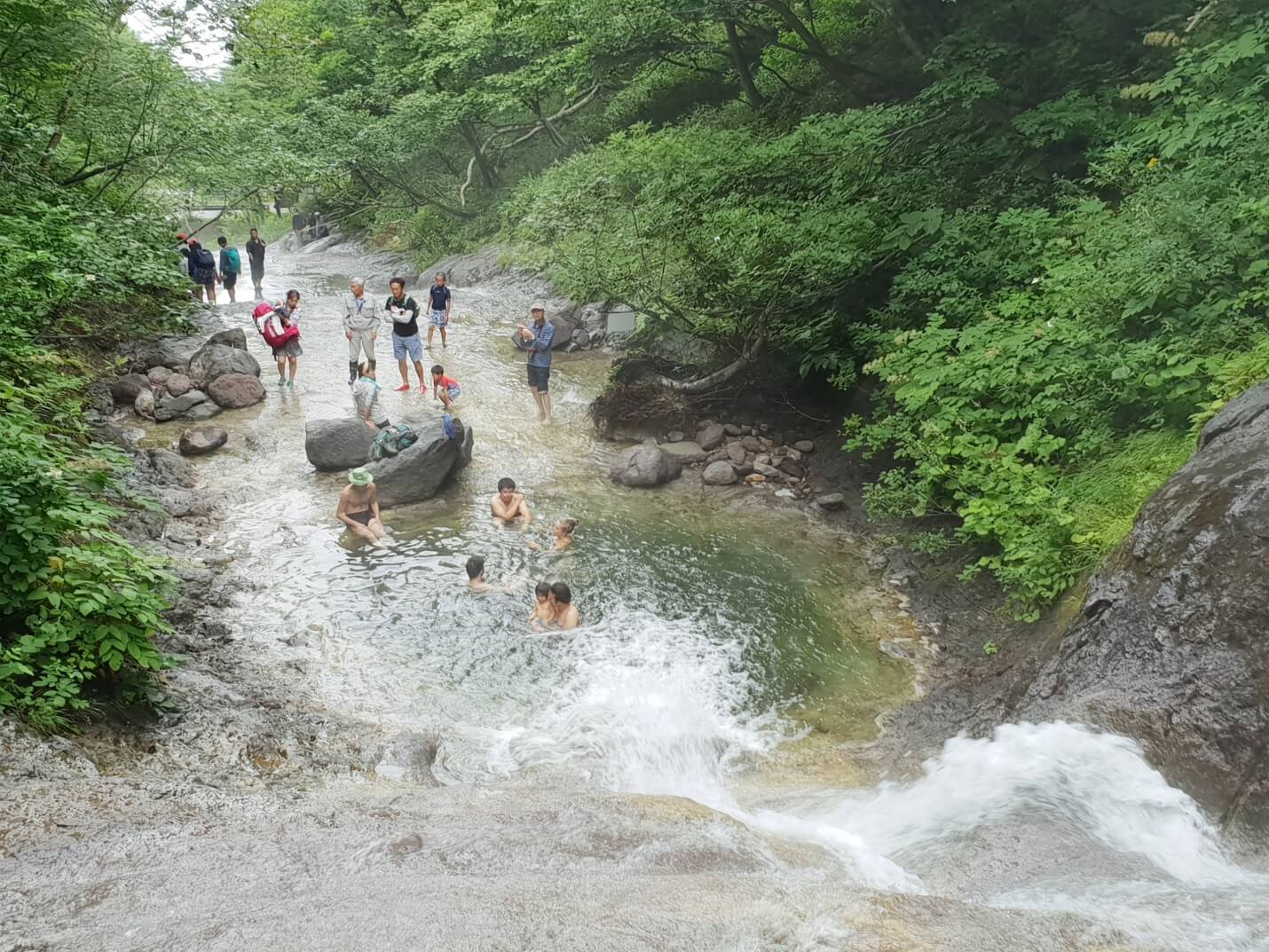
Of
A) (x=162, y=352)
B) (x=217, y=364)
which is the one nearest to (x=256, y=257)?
(x=162, y=352)

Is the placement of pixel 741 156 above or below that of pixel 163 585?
above

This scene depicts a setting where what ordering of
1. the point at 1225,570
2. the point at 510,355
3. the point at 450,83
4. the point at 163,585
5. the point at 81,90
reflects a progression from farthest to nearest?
1. the point at 450,83
2. the point at 510,355
3. the point at 81,90
4. the point at 163,585
5. the point at 1225,570

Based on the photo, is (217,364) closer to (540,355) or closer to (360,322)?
(360,322)

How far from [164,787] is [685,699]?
13.3ft

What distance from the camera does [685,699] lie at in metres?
7.20

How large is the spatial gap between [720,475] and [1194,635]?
676 centimetres

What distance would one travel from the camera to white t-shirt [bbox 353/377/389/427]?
11.9 metres

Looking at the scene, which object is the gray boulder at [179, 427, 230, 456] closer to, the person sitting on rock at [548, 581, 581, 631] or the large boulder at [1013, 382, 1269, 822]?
the person sitting on rock at [548, 581, 581, 631]

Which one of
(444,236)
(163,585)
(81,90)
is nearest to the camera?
(163,585)

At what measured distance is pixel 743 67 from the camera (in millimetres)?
17859

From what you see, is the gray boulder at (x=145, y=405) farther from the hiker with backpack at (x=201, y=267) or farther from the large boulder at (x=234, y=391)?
the hiker with backpack at (x=201, y=267)

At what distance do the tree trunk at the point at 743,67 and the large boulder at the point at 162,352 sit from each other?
12594 millimetres

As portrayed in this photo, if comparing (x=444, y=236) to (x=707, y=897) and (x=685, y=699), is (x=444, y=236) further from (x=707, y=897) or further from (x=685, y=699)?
(x=707, y=897)

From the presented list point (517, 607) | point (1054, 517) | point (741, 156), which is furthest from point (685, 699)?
point (741, 156)
